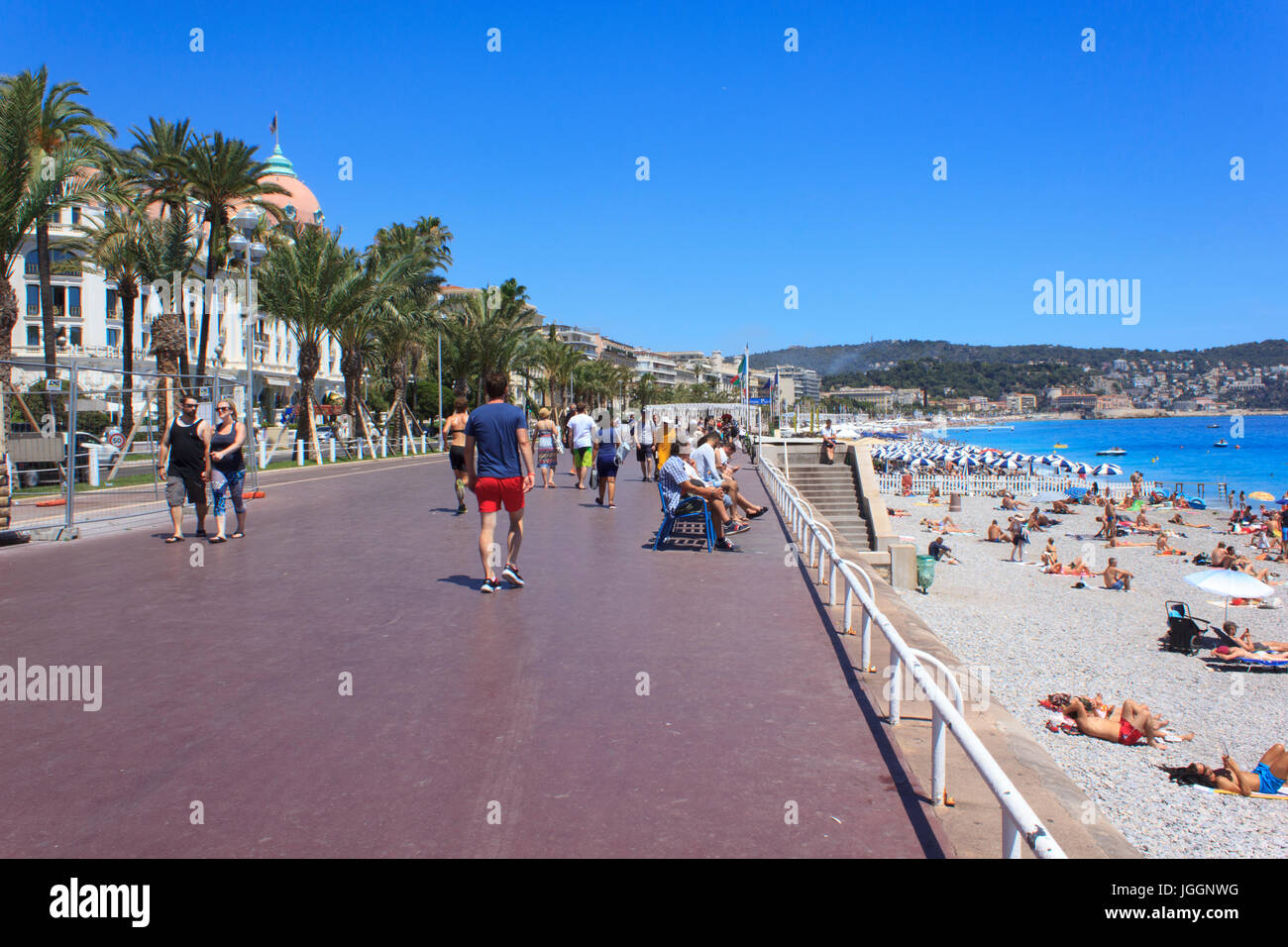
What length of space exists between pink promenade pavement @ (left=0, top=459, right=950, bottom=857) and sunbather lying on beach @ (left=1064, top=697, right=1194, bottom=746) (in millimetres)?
3560

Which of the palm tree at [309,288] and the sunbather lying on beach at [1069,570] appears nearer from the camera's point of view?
the sunbather lying on beach at [1069,570]

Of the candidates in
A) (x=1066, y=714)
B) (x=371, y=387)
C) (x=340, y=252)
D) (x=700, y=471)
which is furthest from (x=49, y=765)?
(x=371, y=387)

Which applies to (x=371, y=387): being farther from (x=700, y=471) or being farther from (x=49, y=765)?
(x=49, y=765)

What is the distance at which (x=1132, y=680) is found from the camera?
38.5ft

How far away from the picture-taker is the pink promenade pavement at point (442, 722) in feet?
10.6

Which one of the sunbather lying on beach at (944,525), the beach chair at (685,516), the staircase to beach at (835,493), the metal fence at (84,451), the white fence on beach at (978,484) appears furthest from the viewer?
the white fence on beach at (978,484)

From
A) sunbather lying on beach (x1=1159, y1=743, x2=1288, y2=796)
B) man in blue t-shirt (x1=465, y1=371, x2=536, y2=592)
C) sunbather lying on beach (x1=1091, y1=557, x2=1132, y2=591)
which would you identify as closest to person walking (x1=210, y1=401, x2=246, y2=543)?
man in blue t-shirt (x1=465, y1=371, x2=536, y2=592)

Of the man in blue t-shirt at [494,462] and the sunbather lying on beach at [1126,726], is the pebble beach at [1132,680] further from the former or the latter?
the man in blue t-shirt at [494,462]

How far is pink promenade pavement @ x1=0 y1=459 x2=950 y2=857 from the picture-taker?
10.6 ft

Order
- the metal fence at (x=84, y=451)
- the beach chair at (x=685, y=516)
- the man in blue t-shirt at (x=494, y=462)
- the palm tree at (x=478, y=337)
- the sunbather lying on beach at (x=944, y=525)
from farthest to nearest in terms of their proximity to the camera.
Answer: the palm tree at (x=478, y=337) → the sunbather lying on beach at (x=944, y=525) → the metal fence at (x=84, y=451) → the beach chair at (x=685, y=516) → the man in blue t-shirt at (x=494, y=462)

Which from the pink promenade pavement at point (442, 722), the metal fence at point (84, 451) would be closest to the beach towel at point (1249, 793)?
the pink promenade pavement at point (442, 722)

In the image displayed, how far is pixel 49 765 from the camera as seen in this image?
3.88 metres

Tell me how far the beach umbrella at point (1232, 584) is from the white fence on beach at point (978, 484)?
32831 millimetres

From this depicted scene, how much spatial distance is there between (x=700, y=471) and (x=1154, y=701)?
613 centimetres
